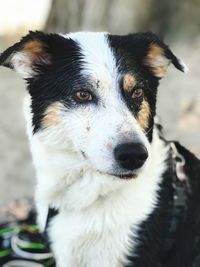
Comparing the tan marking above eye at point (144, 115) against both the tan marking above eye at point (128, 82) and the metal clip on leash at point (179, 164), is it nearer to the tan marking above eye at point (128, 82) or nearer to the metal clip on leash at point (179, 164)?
the tan marking above eye at point (128, 82)

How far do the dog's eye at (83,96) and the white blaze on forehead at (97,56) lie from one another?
0.10 metres

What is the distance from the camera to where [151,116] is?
3412 millimetres

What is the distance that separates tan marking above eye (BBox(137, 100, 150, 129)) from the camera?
10.9 ft

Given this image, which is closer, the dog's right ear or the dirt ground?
the dog's right ear

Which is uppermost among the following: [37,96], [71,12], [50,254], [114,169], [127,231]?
[71,12]

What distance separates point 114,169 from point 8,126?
369cm

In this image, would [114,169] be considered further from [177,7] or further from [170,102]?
[177,7]

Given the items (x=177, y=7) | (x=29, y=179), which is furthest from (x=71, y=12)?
(x=29, y=179)

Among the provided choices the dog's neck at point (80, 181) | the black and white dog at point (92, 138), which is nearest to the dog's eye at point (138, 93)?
the black and white dog at point (92, 138)

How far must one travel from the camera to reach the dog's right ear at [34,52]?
334 cm

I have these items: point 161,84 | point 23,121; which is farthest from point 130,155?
point 161,84

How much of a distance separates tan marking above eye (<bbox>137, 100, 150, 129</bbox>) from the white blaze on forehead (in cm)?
22

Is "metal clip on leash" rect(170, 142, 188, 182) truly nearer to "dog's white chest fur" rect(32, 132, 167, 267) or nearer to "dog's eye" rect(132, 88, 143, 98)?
"dog's white chest fur" rect(32, 132, 167, 267)

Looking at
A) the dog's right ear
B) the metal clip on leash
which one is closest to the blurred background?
the metal clip on leash
